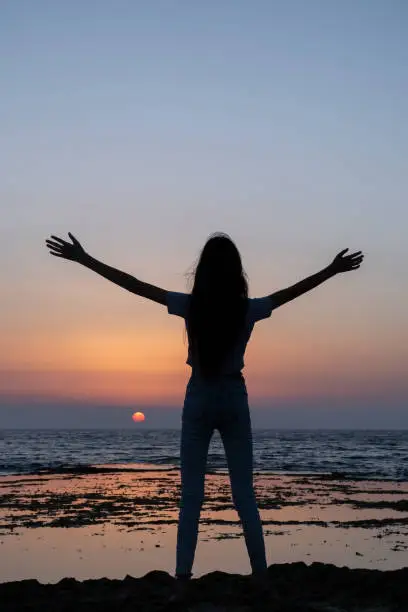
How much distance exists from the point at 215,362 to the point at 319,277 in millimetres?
1005

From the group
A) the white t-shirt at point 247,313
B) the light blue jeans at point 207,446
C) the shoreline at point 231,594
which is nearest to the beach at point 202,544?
the shoreline at point 231,594

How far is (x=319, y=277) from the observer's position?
5.07 metres

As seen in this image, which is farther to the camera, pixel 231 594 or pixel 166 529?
pixel 166 529

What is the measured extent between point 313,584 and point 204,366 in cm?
210

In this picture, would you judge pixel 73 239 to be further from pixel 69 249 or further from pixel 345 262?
pixel 345 262

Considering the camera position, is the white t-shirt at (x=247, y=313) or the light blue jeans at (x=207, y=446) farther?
the white t-shirt at (x=247, y=313)

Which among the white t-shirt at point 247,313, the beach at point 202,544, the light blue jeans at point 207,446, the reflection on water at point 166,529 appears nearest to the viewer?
the light blue jeans at point 207,446

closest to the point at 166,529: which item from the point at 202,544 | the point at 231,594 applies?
the point at 202,544

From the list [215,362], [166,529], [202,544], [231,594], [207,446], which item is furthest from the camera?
[166,529]

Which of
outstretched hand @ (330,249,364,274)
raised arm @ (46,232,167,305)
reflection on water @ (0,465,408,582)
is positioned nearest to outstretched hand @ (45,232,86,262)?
raised arm @ (46,232,167,305)

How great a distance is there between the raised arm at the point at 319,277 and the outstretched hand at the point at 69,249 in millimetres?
1338

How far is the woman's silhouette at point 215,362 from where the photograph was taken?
470 centimetres

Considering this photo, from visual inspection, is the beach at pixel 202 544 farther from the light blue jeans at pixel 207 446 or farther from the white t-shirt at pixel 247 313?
the white t-shirt at pixel 247 313

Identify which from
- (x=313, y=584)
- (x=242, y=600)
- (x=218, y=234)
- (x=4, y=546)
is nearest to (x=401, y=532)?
(x=4, y=546)
